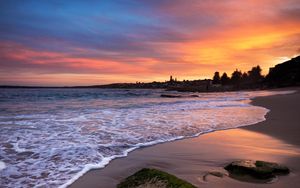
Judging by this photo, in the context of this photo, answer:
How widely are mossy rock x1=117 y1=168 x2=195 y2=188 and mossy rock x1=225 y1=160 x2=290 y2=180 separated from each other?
1582 mm

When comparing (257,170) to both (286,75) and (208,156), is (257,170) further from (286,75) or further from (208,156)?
(286,75)

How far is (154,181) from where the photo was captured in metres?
3.85

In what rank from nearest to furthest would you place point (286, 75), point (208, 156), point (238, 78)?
point (208, 156), point (286, 75), point (238, 78)

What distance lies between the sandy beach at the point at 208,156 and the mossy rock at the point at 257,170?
0.48 feet

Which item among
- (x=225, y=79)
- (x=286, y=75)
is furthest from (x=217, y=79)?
(x=286, y=75)

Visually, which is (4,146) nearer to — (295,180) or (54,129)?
(54,129)

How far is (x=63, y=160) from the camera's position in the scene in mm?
6227

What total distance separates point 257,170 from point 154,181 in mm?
1998

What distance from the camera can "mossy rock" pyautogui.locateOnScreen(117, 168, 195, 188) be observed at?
3709 mm

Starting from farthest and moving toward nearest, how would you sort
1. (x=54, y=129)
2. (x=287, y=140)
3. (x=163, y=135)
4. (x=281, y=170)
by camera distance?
(x=54, y=129), (x=163, y=135), (x=287, y=140), (x=281, y=170)

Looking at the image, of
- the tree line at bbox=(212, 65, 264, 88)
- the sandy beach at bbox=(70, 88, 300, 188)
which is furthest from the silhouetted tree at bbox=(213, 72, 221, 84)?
the sandy beach at bbox=(70, 88, 300, 188)

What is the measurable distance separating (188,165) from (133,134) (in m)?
3.89

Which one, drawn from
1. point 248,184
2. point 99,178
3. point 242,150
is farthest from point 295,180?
point 99,178

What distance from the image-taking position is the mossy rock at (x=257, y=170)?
4.75m
